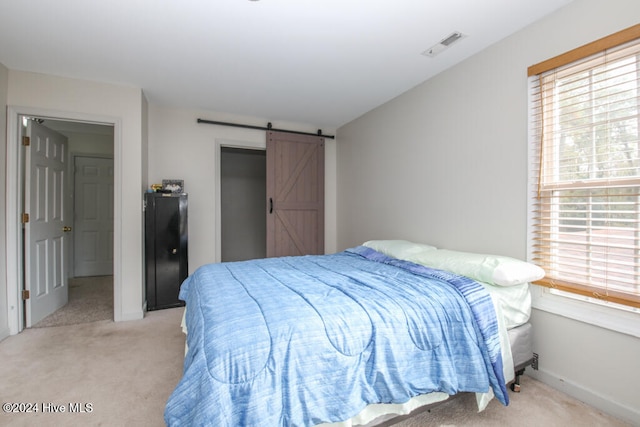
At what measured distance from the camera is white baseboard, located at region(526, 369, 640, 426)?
1.63 meters

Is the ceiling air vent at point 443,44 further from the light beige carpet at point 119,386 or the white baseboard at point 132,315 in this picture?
the white baseboard at point 132,315

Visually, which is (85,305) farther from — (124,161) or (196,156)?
(196,156)

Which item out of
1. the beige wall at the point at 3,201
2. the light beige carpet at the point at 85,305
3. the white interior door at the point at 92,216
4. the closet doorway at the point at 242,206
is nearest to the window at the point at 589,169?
the light beige carpet at the point at 85,305

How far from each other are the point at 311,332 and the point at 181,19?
7.64ft

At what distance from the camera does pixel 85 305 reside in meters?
3.68

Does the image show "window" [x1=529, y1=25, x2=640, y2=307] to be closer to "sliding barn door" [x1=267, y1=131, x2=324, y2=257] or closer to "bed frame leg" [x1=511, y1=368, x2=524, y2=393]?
"bed frame leg" [x1=511, y1=368, x2=524, y2=393]

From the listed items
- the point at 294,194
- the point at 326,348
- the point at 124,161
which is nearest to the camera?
the point at 326,348

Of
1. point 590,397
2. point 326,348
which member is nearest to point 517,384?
point 590,397

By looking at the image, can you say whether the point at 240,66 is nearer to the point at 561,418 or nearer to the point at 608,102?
the point at 608,102

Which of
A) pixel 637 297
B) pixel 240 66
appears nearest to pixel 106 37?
pixel 240 66

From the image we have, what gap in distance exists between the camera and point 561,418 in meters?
1.68

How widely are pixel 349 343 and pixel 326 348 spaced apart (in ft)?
0.38

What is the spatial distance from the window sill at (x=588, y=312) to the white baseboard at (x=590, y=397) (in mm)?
427

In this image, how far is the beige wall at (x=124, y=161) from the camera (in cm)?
307
